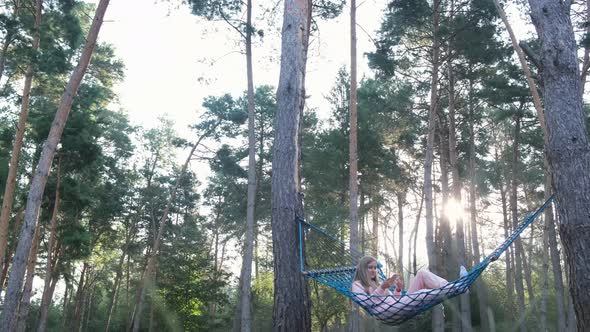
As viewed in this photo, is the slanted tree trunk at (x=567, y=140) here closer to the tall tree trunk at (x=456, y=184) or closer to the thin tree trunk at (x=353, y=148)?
the thin tree trunk at (x=353, y=148)

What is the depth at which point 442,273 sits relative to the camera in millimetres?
9258

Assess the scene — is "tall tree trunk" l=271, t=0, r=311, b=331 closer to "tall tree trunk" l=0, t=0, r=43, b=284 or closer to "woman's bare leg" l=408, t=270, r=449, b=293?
"woman's bare leg" l=408, t=270, r=449, b=293

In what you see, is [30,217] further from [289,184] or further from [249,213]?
[249,213]

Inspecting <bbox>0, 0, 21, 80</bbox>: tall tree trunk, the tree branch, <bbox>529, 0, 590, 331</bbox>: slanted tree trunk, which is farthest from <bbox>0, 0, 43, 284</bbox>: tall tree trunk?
<bbox>529, 0, 590, 331</bbox>: slanted tree trunk

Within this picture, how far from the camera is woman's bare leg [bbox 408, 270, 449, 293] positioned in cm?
333

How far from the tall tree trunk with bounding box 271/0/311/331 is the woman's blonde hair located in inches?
23.9

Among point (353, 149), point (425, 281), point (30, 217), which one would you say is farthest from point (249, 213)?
point (425, 281)

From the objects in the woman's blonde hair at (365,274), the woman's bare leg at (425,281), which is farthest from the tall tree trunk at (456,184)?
the woman's bare leg at (425,281)

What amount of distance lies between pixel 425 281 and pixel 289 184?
1.23 m

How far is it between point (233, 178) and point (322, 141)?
347 centimetres

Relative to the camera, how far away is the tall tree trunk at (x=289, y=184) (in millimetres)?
3168

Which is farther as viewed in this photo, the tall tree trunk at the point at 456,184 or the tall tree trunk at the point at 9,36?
the tall tree trunk at the point at 456,184

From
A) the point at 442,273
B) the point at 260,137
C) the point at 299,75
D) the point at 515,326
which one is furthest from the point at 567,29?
the point at 260,137

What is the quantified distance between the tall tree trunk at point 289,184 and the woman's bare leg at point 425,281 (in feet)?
2.67
